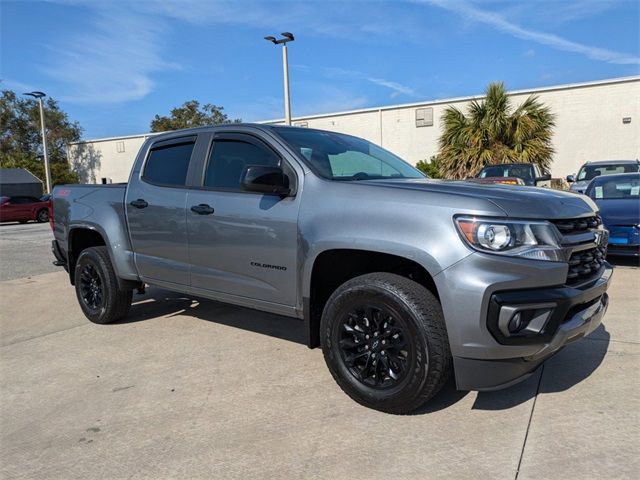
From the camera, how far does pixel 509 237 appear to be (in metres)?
2.74

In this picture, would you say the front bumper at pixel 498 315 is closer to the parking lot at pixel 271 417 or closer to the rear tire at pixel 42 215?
the parking lot at pixel 271 417

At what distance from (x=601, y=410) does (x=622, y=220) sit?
502 cm

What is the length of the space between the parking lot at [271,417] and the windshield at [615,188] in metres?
4.21

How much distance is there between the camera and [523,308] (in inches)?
105

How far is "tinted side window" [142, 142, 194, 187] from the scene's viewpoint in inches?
177

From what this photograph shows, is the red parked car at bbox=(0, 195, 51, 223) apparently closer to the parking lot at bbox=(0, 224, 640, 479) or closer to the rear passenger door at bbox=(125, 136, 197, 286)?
the rear passenger door at bbox=(125, 136, 197, 286)

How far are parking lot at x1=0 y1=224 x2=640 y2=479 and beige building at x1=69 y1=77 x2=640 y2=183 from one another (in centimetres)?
1881

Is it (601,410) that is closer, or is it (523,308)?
(523,308)

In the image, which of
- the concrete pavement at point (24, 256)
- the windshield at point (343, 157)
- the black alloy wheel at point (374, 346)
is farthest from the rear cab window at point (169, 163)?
the concrete pavement at point (24, 256)

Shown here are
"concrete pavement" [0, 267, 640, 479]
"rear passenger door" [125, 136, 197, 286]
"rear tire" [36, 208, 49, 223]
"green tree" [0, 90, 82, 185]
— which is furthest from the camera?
"green tree" [0, 90, 82, 185]

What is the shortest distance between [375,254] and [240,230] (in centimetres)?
111

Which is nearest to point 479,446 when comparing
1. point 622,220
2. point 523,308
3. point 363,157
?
point 523,308

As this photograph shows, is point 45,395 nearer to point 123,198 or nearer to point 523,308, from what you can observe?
point 123,198

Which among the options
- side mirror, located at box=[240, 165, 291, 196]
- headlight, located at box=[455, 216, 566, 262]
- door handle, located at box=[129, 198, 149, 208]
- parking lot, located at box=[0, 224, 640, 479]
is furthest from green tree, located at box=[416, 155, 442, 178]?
headlight, located at box=[455, 216, 566, 262]
